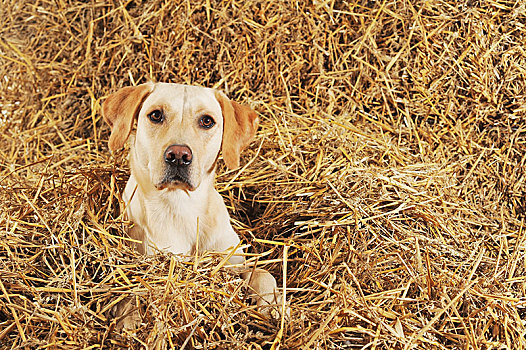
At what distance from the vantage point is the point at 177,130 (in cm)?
237

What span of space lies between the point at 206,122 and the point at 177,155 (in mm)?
311

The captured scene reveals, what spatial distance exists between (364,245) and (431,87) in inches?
65.5

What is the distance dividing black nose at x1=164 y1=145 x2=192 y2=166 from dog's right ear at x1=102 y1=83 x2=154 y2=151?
34 cm

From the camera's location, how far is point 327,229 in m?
2.67

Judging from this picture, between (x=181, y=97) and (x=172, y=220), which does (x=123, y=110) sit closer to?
(x=181, y=97)

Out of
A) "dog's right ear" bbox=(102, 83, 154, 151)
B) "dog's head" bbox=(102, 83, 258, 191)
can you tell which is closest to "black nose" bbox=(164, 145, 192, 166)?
"dog's head" bbox=(102, 83, 258, 191)

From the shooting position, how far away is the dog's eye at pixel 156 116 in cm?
242

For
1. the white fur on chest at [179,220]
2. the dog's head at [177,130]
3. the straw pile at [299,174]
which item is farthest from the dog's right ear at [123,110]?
the straw pile at [299,174]

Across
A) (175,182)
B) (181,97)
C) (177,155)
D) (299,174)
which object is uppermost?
(181,97)

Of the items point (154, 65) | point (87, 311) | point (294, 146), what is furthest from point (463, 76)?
point (87, 311)

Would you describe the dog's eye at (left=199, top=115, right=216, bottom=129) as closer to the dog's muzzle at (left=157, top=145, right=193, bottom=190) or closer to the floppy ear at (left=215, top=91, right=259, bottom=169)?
the floppy ear at (left=215, top=91, right=259, bottom=169)

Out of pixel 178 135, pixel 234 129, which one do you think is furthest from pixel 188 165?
pixel 234 129

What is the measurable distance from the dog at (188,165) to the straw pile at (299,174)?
5.3 inches

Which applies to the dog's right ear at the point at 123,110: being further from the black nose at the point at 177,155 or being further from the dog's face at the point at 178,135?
the black nose at the point at 177,155
